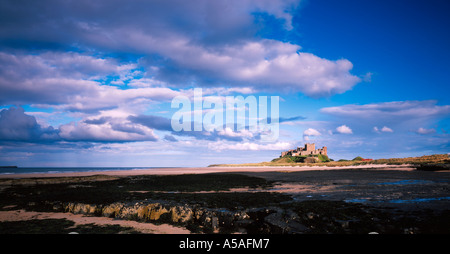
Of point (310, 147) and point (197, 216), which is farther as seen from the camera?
point (310, 147)

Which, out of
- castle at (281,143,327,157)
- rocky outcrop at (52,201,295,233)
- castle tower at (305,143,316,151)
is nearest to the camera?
rocky outcrop at (52,201,295,233)

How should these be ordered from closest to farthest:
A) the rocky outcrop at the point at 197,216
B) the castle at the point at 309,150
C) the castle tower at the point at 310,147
Result: the rocky outcrop at the point at 197,216, the castle at the point at 309,150, the castle tower at the point at 310,147

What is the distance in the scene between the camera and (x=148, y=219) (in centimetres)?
925

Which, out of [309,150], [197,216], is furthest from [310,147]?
[197,216]

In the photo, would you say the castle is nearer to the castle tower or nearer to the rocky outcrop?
the castle tower

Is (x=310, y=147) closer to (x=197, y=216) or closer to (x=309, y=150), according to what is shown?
(x=309, y=150)

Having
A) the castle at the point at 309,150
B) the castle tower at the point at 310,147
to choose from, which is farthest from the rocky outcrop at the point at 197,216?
the castle tower at the point at 310,147

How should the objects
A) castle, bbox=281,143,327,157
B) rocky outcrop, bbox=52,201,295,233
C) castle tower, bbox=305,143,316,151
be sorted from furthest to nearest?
castle tower, bbox=305,143,316,151, castle, bbox=281,143,327,157, rocky outcrop, bbox=52,201,295,233

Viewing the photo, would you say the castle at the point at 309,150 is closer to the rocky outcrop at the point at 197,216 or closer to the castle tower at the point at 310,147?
the castle tower at the point at 310,147

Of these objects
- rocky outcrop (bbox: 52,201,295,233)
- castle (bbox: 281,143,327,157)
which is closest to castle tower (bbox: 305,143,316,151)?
castle (bbox: 281,143,327,157)

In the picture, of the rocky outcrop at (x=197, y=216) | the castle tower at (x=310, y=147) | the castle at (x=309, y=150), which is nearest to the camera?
the rocky outcrop at (x=197, y=216)

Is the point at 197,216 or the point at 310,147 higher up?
the point at 310,147
